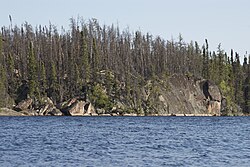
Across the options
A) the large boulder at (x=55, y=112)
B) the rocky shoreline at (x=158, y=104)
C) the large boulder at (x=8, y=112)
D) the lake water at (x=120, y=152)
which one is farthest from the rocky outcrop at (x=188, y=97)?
the lake water at (x=120, y=152)

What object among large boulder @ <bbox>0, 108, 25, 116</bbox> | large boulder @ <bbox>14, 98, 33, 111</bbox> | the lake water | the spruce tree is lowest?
the lake water

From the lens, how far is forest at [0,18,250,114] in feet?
446

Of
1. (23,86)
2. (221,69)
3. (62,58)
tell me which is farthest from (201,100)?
(23,86)

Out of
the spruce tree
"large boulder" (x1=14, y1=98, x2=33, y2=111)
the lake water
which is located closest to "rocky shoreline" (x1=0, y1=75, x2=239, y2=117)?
"large boulder" (x1=14, y1=98, x2=33, y2=111)

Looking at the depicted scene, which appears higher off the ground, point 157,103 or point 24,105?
point 157,103

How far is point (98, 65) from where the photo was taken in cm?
15425

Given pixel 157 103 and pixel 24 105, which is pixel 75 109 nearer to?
pixel 24 105

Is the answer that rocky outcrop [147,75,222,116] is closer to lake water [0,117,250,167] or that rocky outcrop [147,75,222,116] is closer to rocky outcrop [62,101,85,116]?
rocky outcrop [62,101,85,116]

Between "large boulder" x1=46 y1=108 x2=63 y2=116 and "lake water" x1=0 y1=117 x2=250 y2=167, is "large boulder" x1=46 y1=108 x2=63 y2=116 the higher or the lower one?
the higher one

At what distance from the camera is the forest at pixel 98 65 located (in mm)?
135875

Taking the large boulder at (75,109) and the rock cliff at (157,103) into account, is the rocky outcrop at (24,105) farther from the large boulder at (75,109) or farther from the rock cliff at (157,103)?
the large boulder at (75,109)

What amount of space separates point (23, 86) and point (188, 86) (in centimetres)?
4632

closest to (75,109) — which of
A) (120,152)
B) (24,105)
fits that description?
(24,105)

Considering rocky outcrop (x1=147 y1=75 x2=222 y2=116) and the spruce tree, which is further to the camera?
rocky outcrop (x1=147 y1=75 x2=222 y2=116)
